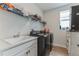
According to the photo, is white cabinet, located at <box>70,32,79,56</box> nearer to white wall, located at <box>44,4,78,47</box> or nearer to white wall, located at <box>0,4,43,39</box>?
white wall, located at <box>44,4,78,47</box>

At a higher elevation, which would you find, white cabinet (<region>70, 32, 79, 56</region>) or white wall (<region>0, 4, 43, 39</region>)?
white wall (<region>0, 4, 43, 39</region>)

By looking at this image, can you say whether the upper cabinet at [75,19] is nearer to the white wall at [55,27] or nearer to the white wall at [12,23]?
the white wall at [55,27]

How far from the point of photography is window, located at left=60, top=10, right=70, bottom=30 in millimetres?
1037

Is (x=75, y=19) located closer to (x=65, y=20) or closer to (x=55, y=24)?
(x=65, y=20)

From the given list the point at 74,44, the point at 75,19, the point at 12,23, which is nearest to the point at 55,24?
the point at 75,19

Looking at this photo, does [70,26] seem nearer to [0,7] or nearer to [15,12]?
[15,12]

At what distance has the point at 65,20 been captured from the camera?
1036 mm

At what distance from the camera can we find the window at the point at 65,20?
1.04 m

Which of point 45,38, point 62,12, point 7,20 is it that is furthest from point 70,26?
point 7,20

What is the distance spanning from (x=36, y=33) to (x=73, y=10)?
65 centimetres

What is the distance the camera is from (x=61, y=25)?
108 cm

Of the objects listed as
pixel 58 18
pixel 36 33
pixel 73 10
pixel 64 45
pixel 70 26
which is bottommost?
pixel 64 45

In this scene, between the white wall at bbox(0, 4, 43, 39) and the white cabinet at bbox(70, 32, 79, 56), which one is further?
the white cabinet at bbox(70, 32, 79, 56)

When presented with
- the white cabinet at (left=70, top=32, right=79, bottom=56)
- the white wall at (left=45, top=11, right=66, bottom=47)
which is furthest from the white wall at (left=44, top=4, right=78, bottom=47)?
the white cabinet at (left=70, top=32, right=79, bottom=56)
